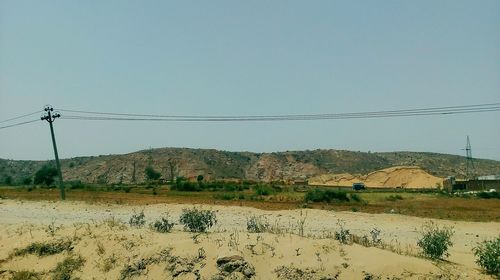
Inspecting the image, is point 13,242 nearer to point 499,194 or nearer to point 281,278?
point 281,278

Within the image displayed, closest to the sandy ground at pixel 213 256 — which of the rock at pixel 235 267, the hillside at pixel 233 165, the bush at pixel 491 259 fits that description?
the rock at pixel 235 267

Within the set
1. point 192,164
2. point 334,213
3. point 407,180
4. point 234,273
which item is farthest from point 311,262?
point 192,164

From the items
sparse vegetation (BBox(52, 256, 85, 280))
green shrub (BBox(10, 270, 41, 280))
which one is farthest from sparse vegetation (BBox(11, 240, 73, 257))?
green shrub (BBox(10, 270, 41, 280))

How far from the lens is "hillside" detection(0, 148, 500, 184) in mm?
129500

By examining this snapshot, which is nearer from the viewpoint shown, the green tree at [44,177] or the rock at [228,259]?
the rock at [228,259]

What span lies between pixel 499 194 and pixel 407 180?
35337 millimetres

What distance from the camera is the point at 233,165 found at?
138875 mm

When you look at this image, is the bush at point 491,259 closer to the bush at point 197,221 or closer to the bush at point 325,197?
the bush at point 197,221

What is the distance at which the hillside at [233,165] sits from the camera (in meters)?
130

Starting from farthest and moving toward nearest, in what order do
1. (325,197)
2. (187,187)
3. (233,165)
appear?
(233,165) < (187,187) < (325,197)

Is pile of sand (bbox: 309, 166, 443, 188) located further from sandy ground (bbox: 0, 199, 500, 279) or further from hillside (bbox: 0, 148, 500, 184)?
sandy ground (bbox: 0, 199, 500, 279)

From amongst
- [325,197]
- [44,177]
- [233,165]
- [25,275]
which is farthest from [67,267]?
[233,165]

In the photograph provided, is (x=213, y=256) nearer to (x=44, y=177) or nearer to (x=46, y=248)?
(x=46, y=248)

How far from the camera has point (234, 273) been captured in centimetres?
1270
